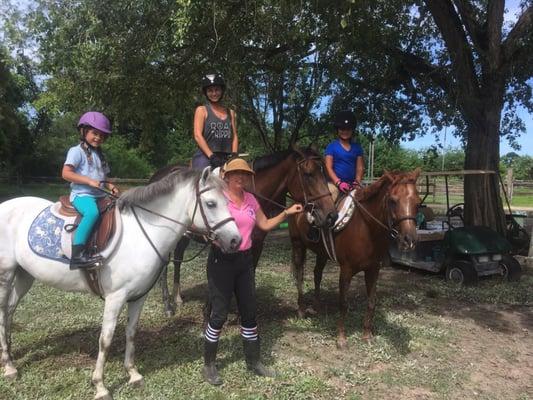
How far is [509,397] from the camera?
3988mm

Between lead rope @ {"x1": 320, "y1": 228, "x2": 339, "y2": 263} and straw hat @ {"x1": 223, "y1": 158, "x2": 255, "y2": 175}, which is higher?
straw hat @ {"x1": 223, "y1": 158, "x2": 255, "y2": 175}

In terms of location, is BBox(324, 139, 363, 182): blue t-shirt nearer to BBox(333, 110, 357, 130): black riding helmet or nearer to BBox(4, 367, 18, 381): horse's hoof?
BBox(333, 110, 357, 130): black riding helmet

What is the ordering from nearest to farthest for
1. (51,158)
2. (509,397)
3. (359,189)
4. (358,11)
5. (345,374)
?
(509,397), (345,374), (359,189), (358,11), (51,158)

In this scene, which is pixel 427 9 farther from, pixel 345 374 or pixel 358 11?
pixel 345 374

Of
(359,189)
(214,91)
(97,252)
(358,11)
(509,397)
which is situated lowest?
(509,397)

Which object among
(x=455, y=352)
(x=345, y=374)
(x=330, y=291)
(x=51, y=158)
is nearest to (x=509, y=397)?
(x=455, y=352)

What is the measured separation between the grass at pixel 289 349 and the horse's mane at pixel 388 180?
1653mm

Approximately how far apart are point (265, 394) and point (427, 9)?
8.51 metres

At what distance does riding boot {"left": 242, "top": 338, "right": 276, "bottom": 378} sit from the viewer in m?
4.19

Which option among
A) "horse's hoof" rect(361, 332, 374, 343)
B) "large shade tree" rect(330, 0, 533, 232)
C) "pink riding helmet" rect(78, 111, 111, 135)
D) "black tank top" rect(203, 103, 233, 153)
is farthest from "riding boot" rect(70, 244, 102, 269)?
"large shade tree" rect(330, 0, 533, 232)

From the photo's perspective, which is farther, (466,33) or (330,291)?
(466,33)

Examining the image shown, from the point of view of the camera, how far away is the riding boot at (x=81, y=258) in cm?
364

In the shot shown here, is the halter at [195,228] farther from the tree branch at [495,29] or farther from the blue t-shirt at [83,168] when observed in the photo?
the tree branch at [495,29]

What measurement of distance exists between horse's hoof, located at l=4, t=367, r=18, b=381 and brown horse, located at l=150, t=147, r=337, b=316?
5.86ft
